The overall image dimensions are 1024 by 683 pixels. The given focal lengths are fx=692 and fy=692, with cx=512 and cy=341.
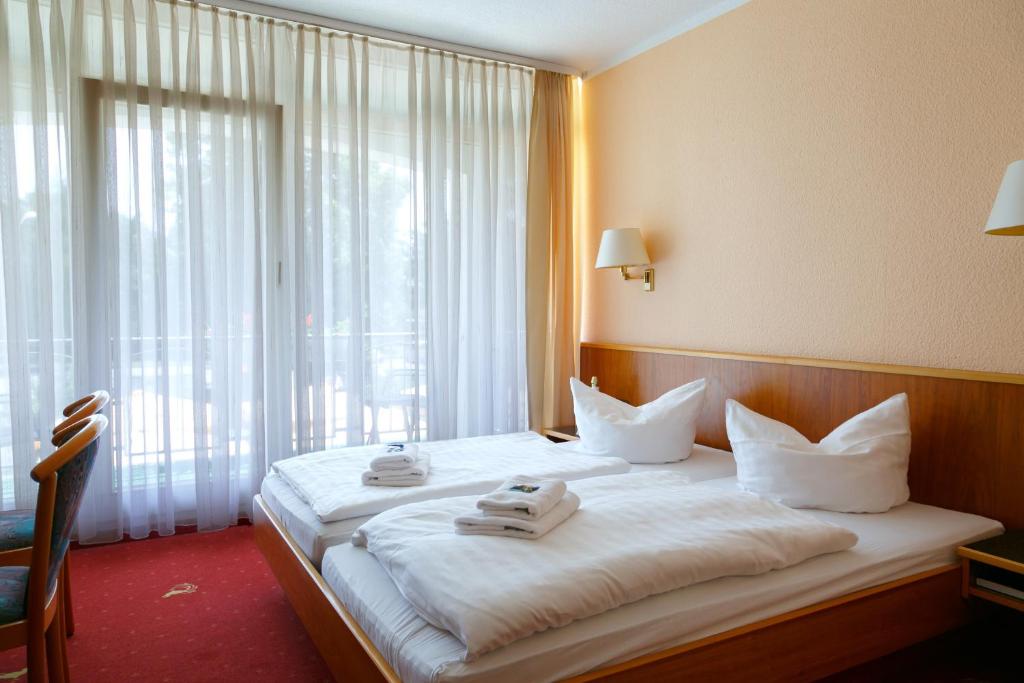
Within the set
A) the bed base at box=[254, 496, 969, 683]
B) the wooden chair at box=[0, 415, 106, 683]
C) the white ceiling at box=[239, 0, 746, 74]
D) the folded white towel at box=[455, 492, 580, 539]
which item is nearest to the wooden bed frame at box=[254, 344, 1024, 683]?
the bed base at box=[254, 496, 969, 683]

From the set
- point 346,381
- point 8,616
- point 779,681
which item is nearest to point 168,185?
point 346,381

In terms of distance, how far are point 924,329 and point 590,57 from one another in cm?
267

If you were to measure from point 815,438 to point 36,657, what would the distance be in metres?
2.83

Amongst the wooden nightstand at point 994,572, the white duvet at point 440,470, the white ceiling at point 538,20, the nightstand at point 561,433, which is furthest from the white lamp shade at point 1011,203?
the nightstand at point 561,433

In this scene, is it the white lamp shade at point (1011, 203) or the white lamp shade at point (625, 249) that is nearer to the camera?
the white lamp shade at point (1011, 203)

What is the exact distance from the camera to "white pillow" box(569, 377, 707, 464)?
3240mm

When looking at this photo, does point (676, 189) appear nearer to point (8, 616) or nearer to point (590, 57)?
point (590, 57)

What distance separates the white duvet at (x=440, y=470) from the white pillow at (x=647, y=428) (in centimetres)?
14

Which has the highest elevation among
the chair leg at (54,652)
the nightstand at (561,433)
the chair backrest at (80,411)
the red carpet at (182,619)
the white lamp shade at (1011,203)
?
the white lamp shade at (1011,203)

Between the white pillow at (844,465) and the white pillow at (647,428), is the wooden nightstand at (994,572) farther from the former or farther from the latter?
the white pillow at (647,428)

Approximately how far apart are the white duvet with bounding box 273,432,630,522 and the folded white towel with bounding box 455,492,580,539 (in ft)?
1.94

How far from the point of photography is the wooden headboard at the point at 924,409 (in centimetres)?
237

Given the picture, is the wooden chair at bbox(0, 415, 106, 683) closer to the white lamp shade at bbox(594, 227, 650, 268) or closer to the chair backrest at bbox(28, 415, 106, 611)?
the chair backrest at bbox(28, 415, 106, 611)

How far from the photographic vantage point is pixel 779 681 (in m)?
1.79
